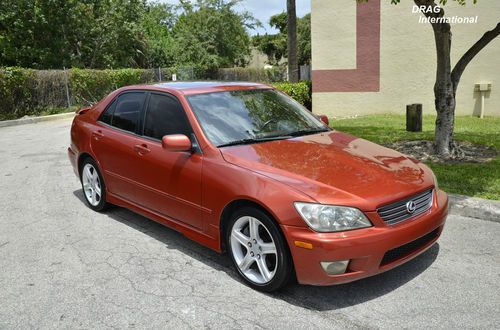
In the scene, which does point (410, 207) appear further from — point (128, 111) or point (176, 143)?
point (128, 111)

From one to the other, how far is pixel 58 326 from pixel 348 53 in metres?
14.1

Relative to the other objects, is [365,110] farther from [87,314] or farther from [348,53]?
[87,314]

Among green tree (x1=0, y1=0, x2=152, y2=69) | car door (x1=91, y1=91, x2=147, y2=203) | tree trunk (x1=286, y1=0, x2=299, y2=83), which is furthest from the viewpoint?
green tree (x1=0, y1=0, x2=152, y2=69)

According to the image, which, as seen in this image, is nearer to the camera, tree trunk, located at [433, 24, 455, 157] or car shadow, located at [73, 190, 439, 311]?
car shadow, located at [73, 190, 439, 311]

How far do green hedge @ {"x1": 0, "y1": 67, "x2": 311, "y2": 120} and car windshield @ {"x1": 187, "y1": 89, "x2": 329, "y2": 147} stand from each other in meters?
10.4

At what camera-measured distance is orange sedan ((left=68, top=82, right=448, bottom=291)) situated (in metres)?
3.36

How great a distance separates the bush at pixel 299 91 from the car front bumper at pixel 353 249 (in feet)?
41.6

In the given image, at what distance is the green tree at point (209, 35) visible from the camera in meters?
35.8

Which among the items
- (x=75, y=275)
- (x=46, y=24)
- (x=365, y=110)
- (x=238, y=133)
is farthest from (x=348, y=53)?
(x=46, y=24)

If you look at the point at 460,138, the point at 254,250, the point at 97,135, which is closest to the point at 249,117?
the point at 254,250

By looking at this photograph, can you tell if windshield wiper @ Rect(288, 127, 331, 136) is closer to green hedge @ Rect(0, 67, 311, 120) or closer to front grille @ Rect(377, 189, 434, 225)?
front grille @ Rect(377, 189, 434, 225)

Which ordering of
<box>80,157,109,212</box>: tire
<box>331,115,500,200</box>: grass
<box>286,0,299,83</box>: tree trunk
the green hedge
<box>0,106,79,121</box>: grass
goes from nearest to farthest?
<box>80,157,109,212</box>: tire
<box>331,115,500,200</box>: grass
<box>286,0,299,83</box>: tree trunk
the green hedge
<box>0,106,79,121</box>: grass

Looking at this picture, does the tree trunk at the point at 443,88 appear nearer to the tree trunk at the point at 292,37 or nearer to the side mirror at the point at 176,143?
the side mirror at the point at 176,143

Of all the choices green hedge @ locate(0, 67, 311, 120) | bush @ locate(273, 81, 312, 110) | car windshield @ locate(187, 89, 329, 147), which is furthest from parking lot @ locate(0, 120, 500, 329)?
bush @ locate(273, 81, 312, 110)
